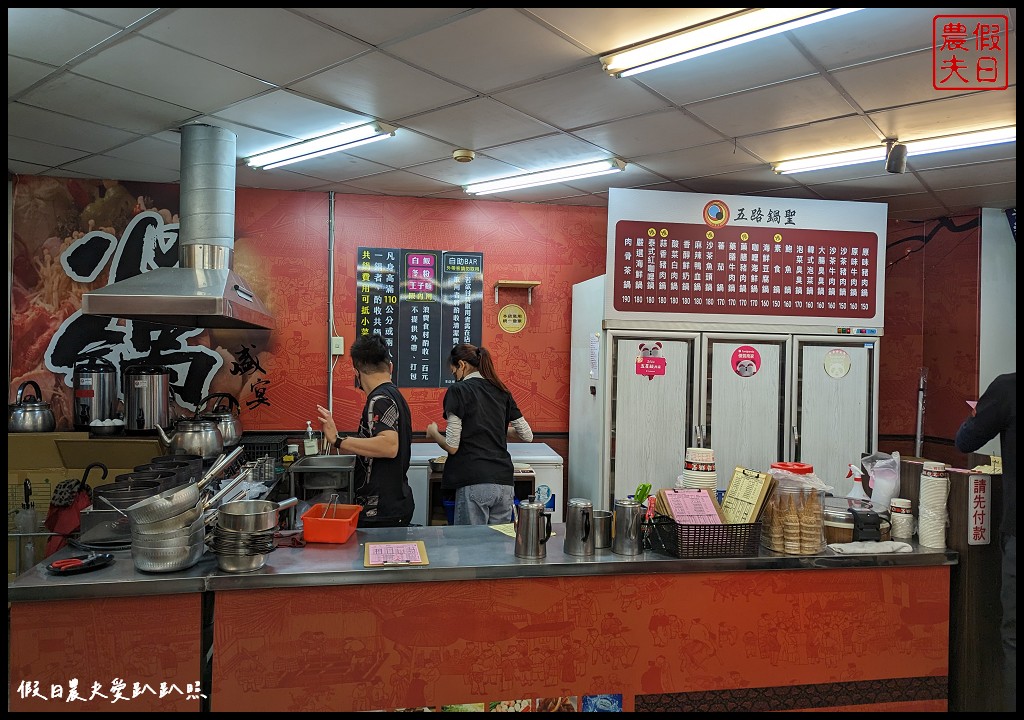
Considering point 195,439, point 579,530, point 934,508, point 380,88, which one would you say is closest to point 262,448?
point 195,439

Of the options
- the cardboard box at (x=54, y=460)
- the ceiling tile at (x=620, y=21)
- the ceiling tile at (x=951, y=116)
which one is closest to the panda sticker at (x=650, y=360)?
the ceiling tile at (x=951, y=116)

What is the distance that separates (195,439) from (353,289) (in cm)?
170

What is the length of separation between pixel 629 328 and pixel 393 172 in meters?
1.95

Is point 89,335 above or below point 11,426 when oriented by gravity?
above

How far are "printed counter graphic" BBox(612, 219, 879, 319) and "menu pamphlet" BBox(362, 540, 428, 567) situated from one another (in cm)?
250

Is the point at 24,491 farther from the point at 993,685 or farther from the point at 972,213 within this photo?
the point at 972,213

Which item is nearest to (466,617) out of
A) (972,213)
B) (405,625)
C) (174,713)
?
(405,625)

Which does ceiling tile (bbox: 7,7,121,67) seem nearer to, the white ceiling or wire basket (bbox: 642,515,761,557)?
the white ceiling

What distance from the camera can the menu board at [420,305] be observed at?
16.7 ft

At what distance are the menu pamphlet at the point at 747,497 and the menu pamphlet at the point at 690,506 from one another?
0.06 metres

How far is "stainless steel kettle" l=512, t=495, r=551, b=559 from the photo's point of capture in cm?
234

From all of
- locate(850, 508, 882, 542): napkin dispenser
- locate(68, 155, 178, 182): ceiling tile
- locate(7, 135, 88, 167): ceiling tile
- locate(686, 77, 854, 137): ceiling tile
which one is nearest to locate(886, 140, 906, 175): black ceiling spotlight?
locate(686, 77, 854, 137): ceiling tile

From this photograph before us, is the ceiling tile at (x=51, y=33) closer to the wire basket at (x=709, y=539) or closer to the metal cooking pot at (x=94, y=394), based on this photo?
the metal cooking pot at (x=94, y=394)

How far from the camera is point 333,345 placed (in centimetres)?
503
